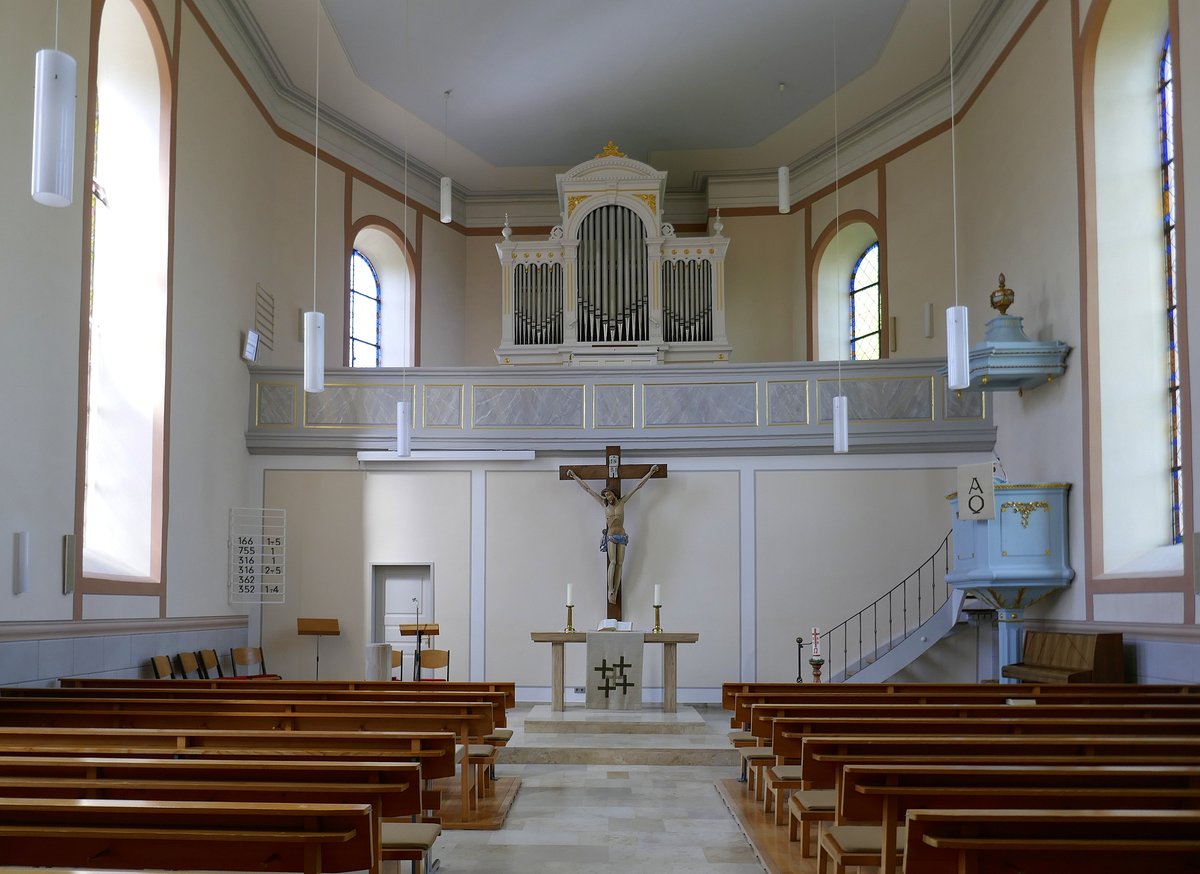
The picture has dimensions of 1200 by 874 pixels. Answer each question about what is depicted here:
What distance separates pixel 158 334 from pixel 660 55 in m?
6.74

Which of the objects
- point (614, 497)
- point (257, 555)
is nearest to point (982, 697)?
point (614, 497)

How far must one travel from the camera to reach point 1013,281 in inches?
458

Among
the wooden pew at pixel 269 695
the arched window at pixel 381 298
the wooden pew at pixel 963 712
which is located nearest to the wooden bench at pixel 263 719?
the wooden pew at pixel 269 695

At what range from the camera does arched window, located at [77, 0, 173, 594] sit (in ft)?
32.8

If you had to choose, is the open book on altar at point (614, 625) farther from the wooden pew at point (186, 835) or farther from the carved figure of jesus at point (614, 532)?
the wooden pew at point (186, 835)

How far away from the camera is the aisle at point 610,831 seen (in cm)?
588

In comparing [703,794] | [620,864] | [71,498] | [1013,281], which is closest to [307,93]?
[71,498]

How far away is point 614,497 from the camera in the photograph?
42.2 feet

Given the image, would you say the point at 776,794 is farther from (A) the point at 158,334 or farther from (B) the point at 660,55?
(B) the point at 660,55

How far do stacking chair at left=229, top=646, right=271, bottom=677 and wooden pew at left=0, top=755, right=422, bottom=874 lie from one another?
8038 millimetres

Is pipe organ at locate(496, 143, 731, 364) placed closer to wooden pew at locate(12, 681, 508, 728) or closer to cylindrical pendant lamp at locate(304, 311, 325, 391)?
cylindrical pendant lamp at locate(304, 311, 325, 391)

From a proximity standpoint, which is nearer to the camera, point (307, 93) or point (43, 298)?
point (43, 298)

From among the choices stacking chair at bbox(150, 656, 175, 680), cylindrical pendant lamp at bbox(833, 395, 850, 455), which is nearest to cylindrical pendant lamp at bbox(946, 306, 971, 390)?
cylindrical pendant lamp at bbox(833, 395, 850, 455)

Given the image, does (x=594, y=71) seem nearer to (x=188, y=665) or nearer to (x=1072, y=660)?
(x=188, y=665)
